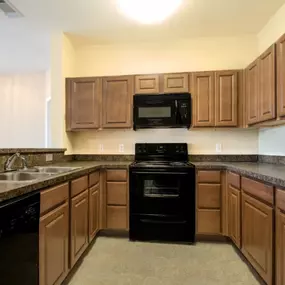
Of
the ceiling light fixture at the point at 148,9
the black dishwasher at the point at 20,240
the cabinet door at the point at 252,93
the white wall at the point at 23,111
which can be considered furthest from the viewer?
the white wall at the point at 23,111

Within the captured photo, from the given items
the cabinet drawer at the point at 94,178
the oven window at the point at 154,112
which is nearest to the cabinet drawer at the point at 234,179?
the oven window at the point at 154,112

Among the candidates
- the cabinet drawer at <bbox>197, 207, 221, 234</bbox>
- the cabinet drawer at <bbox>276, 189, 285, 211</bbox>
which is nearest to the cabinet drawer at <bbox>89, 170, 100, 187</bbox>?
the cabinet drawer at <bbox>197, 207, 221, 234</bbox>

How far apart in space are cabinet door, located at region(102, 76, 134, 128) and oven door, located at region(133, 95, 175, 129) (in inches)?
4.5

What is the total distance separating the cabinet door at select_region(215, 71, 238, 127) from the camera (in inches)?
122

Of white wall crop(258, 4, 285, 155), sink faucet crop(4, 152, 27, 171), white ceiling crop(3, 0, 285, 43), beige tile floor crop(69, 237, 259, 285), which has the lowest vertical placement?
beige tile floor crop(69, 237, 259, 285)

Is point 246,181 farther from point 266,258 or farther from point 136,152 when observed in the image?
point 136,152

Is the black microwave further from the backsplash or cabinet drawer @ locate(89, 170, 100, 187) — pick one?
the backsplash

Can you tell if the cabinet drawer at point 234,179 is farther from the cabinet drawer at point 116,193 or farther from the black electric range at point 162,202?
the cabinet drawer at point 116,193

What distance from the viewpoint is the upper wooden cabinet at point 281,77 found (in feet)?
6.86

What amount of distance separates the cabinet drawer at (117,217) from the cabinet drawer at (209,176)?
0.98 m

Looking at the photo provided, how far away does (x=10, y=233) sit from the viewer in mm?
1231

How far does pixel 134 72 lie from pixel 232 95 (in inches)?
Answer: 55.2

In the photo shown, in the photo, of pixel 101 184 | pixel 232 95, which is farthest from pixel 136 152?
pixel 232 95

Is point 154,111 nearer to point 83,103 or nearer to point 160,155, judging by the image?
point 160,155
